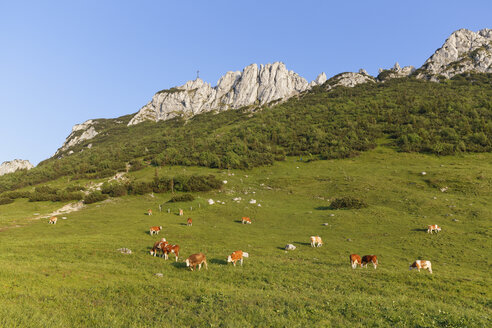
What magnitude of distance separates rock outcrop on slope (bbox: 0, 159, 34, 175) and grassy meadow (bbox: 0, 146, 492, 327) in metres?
155

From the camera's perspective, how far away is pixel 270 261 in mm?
22500

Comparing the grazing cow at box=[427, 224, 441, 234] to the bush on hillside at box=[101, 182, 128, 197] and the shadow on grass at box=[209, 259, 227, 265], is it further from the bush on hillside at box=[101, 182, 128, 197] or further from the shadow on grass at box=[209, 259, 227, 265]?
the bush on hillside at box=[101, 182, 128, 197]

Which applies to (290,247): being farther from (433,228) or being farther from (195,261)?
(433,228)

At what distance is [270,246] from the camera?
29750 mm

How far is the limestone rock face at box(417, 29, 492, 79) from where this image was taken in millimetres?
167625

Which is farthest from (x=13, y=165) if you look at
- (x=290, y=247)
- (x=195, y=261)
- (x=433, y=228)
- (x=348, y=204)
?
(x=433, y=228)

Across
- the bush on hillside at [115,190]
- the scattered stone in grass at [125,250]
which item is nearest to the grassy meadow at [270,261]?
the scattered stone in grass at [125,250]

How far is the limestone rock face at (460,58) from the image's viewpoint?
550 ft

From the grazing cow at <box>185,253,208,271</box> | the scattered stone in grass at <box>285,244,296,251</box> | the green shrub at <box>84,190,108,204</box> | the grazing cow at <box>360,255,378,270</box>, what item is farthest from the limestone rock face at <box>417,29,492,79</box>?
the grazing cow at <box>185,253,208,271</box>

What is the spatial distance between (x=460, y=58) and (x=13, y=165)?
32894cm

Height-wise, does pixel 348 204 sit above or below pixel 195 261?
below

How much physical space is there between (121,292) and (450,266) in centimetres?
2723

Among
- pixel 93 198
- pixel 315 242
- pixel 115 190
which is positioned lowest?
pixel 315 242

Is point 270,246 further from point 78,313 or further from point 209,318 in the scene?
point 78,313
